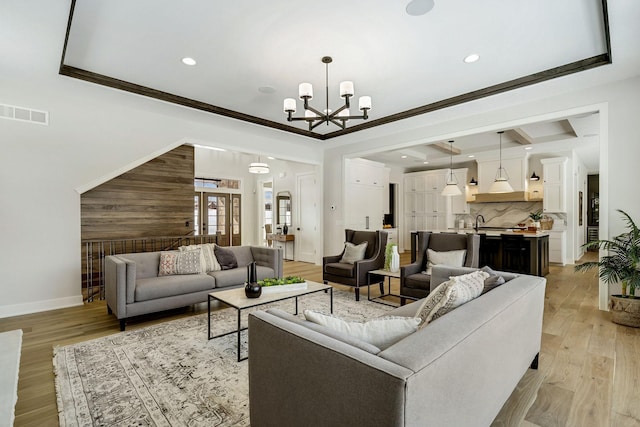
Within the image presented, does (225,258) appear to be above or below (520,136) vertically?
below

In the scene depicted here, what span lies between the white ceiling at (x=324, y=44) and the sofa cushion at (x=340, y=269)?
2.41 m

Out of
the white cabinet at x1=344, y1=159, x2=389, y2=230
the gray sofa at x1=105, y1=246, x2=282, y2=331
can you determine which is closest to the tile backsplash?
the white cabinet at x1=344, y1=159, x2=389, y2=230

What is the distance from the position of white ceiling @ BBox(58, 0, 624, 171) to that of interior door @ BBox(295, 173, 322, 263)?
11.3 ft

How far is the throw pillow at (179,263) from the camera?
3.96 meters

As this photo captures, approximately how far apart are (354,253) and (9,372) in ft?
12.4

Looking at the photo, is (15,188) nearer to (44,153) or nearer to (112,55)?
(44,153)

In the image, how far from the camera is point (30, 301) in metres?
3.78

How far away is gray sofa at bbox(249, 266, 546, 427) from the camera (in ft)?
Result: 3.00

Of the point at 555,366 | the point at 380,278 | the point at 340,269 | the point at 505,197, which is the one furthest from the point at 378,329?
the point at 505,197

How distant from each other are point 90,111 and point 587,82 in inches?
245

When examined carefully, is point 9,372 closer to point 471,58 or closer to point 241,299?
point 241,299

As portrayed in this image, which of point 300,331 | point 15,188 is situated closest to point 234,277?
point 15,188

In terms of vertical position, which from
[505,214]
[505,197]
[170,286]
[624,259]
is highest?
[505,197]

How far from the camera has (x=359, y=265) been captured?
4309mm
